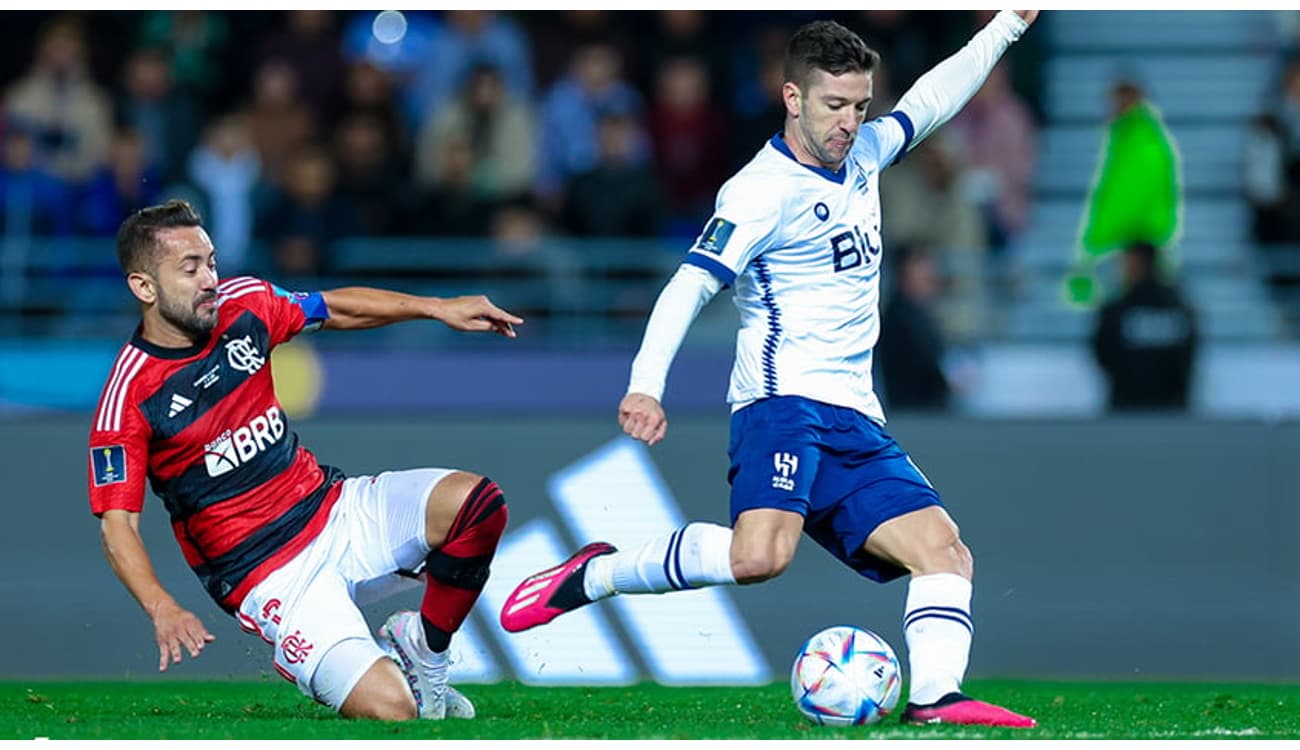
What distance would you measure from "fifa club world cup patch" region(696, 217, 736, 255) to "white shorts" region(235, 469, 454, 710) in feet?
4.61

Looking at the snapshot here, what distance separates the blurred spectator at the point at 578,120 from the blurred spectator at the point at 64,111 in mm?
2968

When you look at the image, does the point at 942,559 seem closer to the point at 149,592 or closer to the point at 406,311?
the point at 406,311

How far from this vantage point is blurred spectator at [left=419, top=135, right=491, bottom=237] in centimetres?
1437

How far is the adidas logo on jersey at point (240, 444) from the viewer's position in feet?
26.2

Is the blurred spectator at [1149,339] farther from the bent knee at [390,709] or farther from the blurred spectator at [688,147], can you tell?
the bent knee at [390,709]

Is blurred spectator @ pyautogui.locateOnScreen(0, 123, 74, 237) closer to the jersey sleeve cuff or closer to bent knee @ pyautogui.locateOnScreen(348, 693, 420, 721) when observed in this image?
bent knee @ pyautogui.locateOnScreen(348, 693, 420, 721)

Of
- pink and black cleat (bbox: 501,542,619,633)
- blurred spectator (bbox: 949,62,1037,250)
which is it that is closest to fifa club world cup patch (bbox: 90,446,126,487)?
pink and black cleat (bbox: 501,542,619,633)

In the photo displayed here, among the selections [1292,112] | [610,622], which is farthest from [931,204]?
[610,622]

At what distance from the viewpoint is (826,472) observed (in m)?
7.88

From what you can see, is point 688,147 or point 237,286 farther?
point 688,147

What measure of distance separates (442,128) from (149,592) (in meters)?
8.07

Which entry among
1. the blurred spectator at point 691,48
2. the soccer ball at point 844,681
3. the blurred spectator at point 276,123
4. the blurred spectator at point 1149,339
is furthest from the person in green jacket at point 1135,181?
the soccer ball at point 844,681
